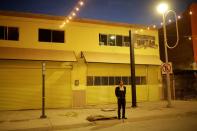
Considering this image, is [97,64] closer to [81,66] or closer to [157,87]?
[81,66]

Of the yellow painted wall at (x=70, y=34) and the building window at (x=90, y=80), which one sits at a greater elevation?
the yellow painted wall at (x=70, y=34)

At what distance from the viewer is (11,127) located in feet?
37.9

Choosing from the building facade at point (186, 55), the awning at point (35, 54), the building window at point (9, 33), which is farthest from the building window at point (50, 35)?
the building facade at point (186, 55)

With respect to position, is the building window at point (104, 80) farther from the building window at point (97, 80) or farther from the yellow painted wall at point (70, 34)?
the yellow painted wall at point (70, 34)

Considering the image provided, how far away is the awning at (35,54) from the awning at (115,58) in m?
1.46

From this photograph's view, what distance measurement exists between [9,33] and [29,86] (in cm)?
411

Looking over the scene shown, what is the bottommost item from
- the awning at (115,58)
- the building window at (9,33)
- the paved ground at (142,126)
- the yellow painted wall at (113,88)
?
the paved ground at (142,126)

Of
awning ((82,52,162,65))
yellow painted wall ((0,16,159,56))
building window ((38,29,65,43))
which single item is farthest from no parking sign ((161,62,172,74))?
building window ((38,29,65,43))

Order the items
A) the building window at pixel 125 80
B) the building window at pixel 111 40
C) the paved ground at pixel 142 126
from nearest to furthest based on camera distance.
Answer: the paved ground at pixel 142 126 → the building window at pixel 111 40 → the building window at pixel 125 80

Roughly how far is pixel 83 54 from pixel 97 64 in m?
1.55

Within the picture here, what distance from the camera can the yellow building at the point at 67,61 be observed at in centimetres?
1823

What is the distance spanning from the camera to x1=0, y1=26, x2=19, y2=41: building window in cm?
1827

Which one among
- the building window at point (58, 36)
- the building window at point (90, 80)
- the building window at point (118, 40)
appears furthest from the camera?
the building window at point (118, 40)

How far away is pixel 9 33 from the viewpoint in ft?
60.5
